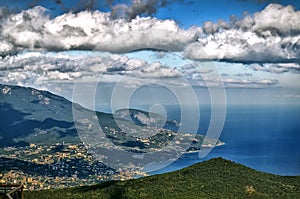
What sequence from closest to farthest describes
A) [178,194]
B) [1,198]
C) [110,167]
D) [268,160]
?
[1,198] → [178,194] → [268,160] → [110,167]

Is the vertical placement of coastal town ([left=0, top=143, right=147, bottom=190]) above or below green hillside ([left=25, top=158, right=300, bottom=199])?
below

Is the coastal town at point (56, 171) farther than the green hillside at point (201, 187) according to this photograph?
Yes

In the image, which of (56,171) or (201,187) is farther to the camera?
(56,171)

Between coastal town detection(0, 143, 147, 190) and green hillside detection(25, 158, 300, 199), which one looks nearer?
green hillside detection(25, 158, 300, 199)

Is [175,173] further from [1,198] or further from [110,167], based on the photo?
[110,167]

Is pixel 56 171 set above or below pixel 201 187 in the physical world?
below

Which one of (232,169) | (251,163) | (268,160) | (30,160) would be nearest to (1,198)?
(232,169)

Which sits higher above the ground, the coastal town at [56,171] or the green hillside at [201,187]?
the green hillside at [201,187]

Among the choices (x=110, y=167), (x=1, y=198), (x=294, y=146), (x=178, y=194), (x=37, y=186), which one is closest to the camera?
(x=1, y=198)
